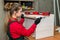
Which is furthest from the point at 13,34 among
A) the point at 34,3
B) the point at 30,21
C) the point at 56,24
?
the point at 56,24

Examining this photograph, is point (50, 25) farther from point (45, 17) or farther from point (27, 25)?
point (27, 25)

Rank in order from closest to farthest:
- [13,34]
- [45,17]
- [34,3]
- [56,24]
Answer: [13,34] → [45,17] → [34,3] → [56,24]

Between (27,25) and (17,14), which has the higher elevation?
(17,14)

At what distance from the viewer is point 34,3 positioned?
16.2 feet

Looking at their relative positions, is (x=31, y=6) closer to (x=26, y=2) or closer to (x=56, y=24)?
(x=26, y=2)

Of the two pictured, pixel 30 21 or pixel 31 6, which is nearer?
pixel 30 21

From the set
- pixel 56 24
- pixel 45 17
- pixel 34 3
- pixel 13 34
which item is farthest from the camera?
pixel 56 24

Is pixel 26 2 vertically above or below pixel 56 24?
above

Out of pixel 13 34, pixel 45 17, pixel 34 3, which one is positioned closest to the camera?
pixel 13 34

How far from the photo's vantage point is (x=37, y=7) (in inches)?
A: 196

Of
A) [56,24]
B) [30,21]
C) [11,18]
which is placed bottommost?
[56,24]

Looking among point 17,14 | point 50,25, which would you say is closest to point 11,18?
point 17,14

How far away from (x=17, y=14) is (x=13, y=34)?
0.99ft

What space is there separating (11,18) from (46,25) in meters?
1.49
